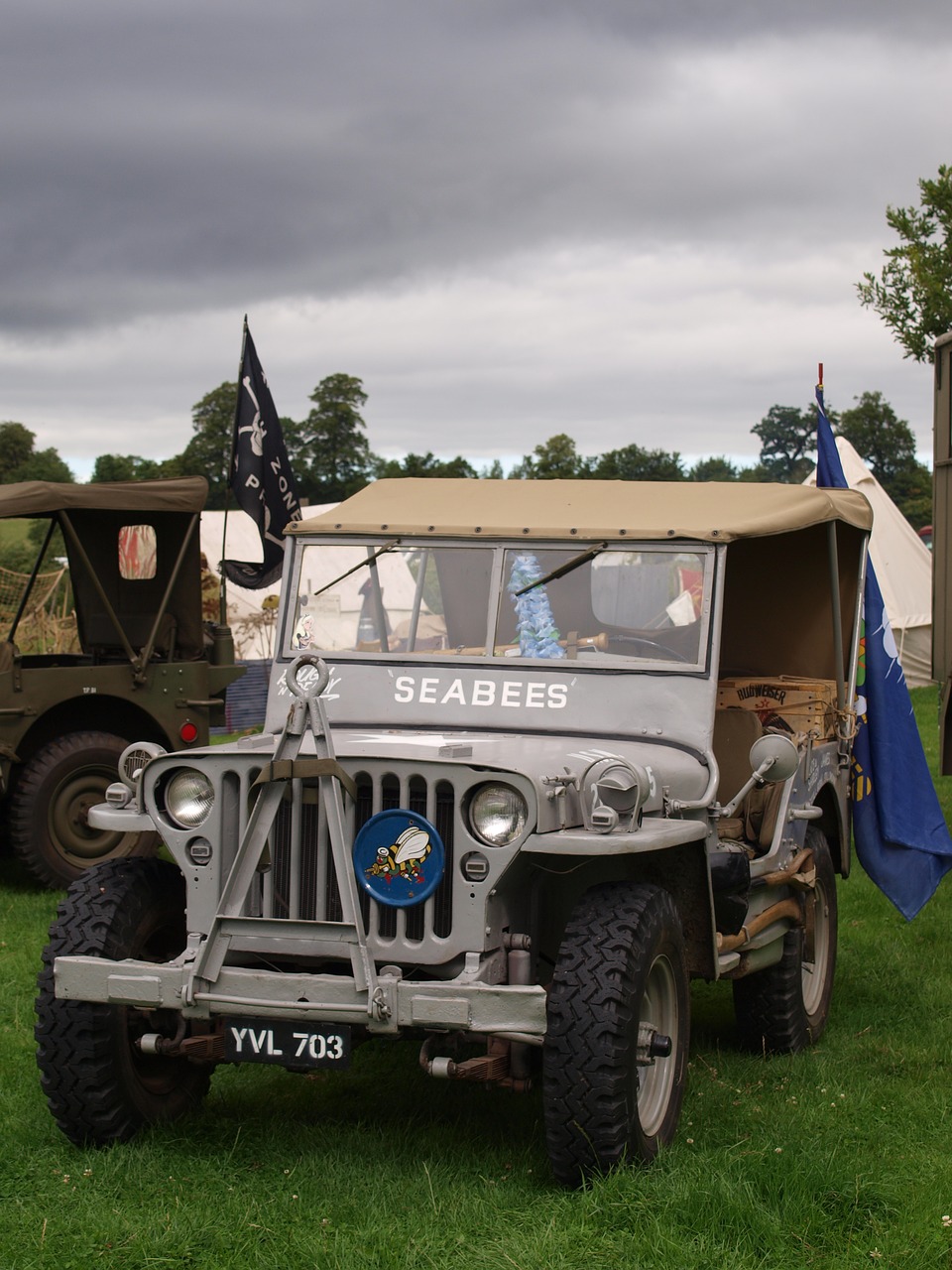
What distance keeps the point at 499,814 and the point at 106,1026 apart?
1462 mm

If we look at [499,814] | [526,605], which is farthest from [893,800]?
[499,814]

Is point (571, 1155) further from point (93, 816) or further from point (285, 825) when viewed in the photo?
point (93, 816)

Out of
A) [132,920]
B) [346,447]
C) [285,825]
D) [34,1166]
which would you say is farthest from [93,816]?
[346,447]

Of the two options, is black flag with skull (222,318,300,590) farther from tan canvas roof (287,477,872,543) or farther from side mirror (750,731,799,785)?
side mirror (750,731,799,785)

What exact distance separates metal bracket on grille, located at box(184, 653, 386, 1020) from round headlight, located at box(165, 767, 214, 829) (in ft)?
0.86

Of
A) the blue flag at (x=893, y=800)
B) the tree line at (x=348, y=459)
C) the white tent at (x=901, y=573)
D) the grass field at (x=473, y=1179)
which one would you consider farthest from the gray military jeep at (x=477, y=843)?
the tree line at (x=348, y=459)

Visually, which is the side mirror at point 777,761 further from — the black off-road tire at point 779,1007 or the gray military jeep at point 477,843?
the black off-road tire at point 779,1007

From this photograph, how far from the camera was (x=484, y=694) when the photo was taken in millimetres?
5840

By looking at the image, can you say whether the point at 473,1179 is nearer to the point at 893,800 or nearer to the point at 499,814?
the point at 499,814

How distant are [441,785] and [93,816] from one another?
1318 millimetres

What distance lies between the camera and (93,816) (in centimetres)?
529

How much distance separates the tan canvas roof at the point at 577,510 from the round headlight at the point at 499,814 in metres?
1.58

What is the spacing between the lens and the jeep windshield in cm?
596

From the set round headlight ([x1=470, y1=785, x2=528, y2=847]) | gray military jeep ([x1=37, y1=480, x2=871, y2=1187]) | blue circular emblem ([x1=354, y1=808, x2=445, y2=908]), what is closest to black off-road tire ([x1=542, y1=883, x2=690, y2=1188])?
gray military jeep ([x1=37, y1=480, x2=871, y2=1187])
